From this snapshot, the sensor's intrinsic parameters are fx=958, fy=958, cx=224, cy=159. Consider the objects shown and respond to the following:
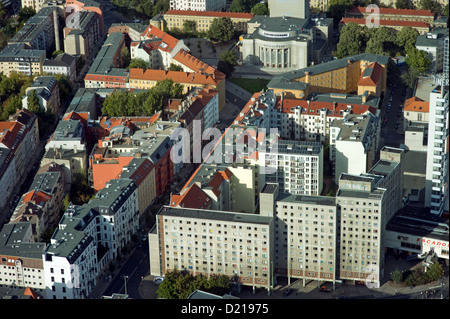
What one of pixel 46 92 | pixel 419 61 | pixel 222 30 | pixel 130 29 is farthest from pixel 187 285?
pixel 222 30

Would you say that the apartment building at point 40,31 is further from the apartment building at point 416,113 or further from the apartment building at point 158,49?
the apartment building at point 416,113

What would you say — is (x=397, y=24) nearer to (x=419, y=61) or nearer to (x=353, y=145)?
(x=419, y=61)

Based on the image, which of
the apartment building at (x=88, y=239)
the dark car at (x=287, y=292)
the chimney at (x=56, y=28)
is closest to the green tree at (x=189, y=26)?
the chimney at (x=56, y=28)

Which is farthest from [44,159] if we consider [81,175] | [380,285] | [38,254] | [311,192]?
[380,285]

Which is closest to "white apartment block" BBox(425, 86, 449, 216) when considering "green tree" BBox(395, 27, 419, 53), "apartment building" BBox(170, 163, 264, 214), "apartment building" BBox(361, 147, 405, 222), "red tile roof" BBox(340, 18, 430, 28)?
"apartment building" BBox(361, 147, 405, 222)

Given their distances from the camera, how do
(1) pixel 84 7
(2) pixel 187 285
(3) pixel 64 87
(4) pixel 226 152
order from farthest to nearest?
(1) pixel 84 7, (3) pixel 64 87, (4) pixel 226 152, (2) pixel 187 285

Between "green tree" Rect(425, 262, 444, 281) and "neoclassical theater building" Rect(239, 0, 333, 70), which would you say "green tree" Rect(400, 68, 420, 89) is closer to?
"neoclassical theater building" Rect(239, 0, 333, 70)

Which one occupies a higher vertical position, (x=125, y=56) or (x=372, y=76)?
(x=372, y=76)
